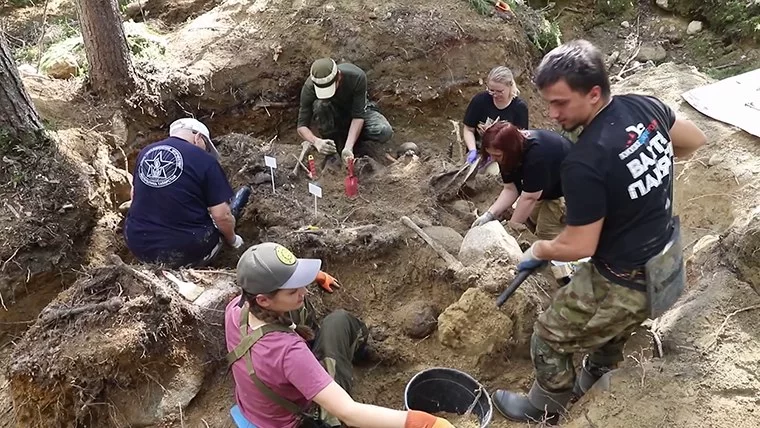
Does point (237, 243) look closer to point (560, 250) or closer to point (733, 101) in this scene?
point (560, 250)

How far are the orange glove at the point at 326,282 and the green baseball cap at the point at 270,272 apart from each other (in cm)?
133

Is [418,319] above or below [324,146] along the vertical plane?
below

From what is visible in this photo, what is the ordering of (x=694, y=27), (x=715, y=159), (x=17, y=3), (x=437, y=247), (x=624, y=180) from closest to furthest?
(x=624, y=180), (x=437, y=247), (x=715, y=159), (x=694, y=27), (x=17, y=3)

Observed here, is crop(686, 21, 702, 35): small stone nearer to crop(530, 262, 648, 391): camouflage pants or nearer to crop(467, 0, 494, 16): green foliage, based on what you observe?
crop(467, 0, 494, 16): green foliage

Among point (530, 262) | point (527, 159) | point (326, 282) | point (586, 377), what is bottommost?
point (326, 282)

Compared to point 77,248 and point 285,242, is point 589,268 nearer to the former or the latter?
point 285,242

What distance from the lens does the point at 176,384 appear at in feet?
10.4

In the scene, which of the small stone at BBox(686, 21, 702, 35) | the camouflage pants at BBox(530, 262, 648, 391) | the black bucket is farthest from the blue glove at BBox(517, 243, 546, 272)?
the small stone at BBox(686, 21, 702, 35)

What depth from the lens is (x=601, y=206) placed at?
2100mm

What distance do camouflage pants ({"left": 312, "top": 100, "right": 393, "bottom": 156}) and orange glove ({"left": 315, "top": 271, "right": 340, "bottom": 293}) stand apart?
2043mm

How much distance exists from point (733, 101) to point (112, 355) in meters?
5.09

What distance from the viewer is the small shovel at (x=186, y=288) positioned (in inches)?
131

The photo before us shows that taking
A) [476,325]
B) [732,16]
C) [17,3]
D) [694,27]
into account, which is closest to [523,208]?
[476,325]

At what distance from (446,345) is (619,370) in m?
1.08
